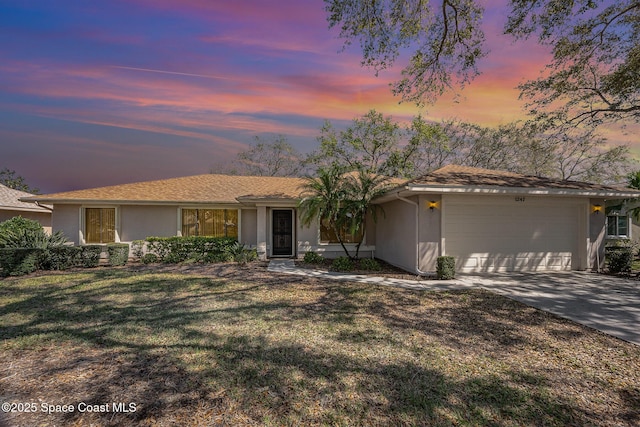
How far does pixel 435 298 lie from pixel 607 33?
11.4 m

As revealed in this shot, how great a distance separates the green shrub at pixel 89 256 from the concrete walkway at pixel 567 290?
6437mm

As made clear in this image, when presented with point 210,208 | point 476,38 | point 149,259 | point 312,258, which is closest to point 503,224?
point 476,38

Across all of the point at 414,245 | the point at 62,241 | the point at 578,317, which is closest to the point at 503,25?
the point at 414,245

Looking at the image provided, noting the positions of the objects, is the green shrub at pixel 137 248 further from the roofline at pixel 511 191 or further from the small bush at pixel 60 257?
the roofline at pixel 511 191

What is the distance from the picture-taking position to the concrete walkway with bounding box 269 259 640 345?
532cm

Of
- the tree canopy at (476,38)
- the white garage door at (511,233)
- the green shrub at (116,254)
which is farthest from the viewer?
the green shrub at (116,254)

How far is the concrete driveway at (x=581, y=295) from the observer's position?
522cm

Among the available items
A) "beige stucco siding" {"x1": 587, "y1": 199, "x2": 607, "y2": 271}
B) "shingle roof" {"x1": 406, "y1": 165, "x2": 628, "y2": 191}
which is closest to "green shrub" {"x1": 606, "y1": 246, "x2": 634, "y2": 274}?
"beige stucco siding" {"x1": 587, "y1": 199, "x2": 607, "y2": 271}

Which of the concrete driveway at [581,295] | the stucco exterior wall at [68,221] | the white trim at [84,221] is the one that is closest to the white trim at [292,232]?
the white trim at [84,221]

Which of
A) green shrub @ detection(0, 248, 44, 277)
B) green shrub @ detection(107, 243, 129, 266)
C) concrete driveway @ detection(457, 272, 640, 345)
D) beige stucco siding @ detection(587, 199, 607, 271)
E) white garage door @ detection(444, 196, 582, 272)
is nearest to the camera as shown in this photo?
concrete driveway @ detection(457, 272, 640, 345)

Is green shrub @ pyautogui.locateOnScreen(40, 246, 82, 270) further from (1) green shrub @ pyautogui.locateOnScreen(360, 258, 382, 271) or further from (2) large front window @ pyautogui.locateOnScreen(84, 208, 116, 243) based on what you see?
(1) green shrub @ pyautogui.locateOnScreen(360, 258, 382, 271)

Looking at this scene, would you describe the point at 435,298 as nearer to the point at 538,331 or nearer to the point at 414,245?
the point at 538,331

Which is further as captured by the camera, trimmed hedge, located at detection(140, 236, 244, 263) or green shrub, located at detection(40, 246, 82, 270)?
trimmed hedge, located at detection(140, 236, 244, 263)

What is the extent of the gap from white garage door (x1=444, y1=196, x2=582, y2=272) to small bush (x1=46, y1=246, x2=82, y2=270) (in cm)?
1279
